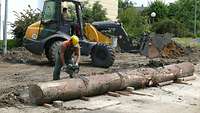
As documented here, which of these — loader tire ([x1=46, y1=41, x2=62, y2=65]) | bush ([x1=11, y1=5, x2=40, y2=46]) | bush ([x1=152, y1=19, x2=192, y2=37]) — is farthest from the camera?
bush ([x1=152, y1=19, x2=192, y2=37])

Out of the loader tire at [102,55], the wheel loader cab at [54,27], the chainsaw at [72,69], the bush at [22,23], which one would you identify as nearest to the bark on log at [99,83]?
the chainsaw at [72,69]

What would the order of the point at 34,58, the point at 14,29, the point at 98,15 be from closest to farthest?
1. the point at 34,58
2. the point at 14,29
3. the point at 98,15

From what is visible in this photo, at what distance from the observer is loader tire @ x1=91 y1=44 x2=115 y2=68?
19.7m

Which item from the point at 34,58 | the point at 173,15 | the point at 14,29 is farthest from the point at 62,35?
the point at 173,15

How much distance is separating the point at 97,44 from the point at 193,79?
3774 millimetres

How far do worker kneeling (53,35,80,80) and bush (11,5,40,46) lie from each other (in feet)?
47.5

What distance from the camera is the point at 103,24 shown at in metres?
21.2

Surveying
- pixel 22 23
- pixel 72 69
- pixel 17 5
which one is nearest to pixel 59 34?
pixel 72 69

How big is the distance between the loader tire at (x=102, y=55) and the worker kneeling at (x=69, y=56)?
5.68 meters

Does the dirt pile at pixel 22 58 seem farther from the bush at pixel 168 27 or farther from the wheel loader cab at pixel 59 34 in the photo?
the bush at pixel 168 27

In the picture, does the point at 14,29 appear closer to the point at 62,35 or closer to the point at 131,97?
the point at 62,35

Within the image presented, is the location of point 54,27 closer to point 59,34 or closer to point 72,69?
point 59,34

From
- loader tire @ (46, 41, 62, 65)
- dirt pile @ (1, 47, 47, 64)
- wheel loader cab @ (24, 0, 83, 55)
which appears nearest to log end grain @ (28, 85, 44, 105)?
loader tire @ (46, 41, 62, 65)

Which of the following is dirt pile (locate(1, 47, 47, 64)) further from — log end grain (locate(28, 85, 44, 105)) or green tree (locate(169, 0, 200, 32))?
green tree (locate(169, 0, 200, 32))
